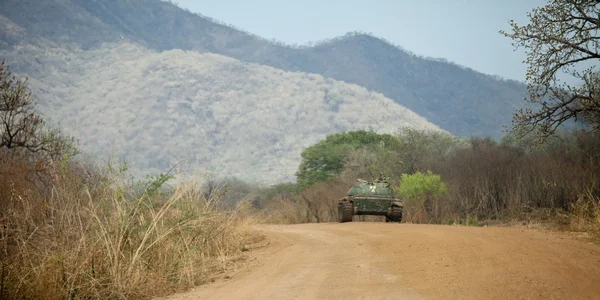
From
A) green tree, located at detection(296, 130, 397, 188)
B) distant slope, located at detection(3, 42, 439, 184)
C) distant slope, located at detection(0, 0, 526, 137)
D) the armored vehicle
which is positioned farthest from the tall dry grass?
distant slope, located at detection(0, 0, 526, 137)

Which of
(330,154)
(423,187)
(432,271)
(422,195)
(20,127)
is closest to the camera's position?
(432,271)

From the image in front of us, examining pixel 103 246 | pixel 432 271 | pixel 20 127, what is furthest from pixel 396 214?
pixel 103 246

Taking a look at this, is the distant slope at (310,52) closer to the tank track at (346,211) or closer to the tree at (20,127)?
the tank track at (346,211)

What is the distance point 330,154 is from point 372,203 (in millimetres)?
37733

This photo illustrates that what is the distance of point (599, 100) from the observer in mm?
14656

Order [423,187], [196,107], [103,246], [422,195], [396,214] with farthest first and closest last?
[196,107], [423,187], [422,195], [396,214], [103,246]

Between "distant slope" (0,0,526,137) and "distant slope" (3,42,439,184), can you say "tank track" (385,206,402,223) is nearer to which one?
"distant slope" (3,42,439,184)

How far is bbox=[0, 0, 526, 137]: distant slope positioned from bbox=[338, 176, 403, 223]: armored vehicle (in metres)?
113

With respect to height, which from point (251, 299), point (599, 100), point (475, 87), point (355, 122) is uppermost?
point (475, 87)

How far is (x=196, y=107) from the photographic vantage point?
125812mm

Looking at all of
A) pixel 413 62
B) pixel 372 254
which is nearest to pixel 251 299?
pixel 372 254

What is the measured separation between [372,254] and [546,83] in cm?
823

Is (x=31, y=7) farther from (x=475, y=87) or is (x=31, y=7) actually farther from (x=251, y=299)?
(x=251, y=299)

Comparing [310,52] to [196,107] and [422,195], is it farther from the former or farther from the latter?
[422,195]
